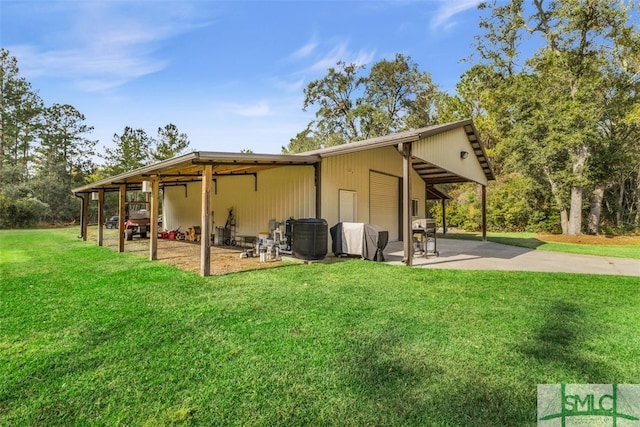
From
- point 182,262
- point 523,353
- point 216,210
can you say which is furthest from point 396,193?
point 523,353

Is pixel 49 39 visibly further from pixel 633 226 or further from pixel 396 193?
pixel 633 226

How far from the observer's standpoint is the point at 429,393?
2.19 metres

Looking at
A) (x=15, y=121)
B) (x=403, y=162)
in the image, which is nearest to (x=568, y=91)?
(x=403, y=162)

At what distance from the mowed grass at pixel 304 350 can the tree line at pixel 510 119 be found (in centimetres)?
1250

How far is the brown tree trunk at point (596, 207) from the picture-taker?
15352 mm

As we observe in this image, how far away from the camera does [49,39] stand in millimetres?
7504

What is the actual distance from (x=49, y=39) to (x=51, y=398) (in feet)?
29.5

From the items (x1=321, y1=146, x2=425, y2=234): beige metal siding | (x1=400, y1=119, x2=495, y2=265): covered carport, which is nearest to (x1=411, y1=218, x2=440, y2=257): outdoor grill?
(x1=400, y1=119, x2=495, y2=265): covered carport

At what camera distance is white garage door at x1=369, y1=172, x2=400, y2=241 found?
35.8 feet

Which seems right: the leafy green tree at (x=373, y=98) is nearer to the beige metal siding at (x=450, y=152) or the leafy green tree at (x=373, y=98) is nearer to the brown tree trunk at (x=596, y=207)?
the brown tree trunk at (x=596, y=207)

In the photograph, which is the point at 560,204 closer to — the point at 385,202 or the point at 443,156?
the point at 385,202

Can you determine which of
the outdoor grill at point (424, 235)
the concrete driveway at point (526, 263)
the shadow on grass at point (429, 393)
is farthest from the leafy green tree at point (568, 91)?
the shadow on grass at point (429, 393)
